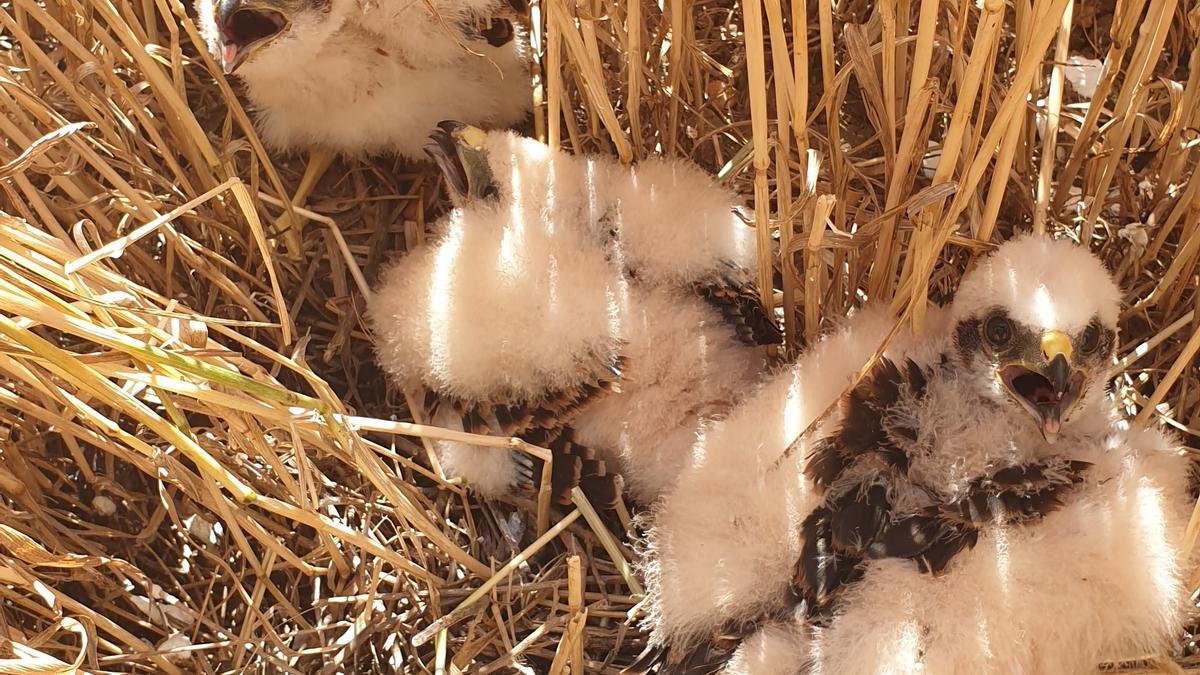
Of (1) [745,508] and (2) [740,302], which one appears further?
(2) [740,302]

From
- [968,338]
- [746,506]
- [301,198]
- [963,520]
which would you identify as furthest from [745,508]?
[301,198]

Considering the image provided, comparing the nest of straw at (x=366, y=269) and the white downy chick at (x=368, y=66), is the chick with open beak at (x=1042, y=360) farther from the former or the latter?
the white downy chick at (x=368, y=66)

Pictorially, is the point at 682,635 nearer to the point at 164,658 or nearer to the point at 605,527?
the point at 605,527

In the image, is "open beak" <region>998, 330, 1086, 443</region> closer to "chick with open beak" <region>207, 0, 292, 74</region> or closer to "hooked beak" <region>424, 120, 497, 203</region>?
"hooked beak" <region>424, 120, 497, 203</region>

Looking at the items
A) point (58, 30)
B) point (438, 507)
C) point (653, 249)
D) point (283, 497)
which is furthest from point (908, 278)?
point (58, 30)

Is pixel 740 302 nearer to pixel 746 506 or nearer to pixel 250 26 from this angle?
pixel 746 506

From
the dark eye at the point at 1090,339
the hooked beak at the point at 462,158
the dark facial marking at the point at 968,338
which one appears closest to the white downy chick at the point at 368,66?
the hooked beak at the point at 462,158

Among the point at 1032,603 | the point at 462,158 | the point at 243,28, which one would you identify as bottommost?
the point at 1032,603
